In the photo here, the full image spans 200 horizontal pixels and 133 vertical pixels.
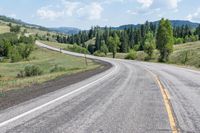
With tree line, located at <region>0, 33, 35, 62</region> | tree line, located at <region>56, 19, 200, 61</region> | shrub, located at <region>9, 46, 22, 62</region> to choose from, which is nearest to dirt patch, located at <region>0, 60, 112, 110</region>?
tree line, located at <region>56, 19, 200, 61</region>

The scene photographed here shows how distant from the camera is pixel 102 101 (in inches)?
499

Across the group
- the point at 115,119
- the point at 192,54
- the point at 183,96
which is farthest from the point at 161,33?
the point at 115,119

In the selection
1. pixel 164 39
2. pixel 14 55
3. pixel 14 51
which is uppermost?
pixel 164 39

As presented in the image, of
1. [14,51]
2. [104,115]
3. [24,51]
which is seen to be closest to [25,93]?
[104,115]

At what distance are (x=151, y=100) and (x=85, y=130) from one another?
5621 millimetres

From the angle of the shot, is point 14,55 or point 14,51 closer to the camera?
point 14,55

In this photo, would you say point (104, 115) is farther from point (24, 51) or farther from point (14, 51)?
point (24, 51)

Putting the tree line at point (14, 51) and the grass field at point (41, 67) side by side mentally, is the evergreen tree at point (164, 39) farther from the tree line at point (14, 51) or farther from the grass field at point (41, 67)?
the tree line at point (14, 51)

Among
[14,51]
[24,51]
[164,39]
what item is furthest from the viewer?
[24,51]

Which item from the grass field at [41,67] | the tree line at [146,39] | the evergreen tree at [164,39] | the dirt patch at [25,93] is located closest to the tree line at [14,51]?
the grass field at [41,67]

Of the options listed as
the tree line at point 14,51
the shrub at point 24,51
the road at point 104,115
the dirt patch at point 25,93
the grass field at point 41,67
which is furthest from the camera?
the shrub at point 24,51

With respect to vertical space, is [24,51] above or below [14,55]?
above

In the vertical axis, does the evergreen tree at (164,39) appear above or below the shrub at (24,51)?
above

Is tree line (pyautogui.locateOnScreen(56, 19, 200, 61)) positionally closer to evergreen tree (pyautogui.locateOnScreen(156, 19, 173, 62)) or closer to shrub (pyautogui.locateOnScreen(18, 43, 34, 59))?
evergreen tree (pyautogui.locateOnScreen(156, 19, 173, 62))
